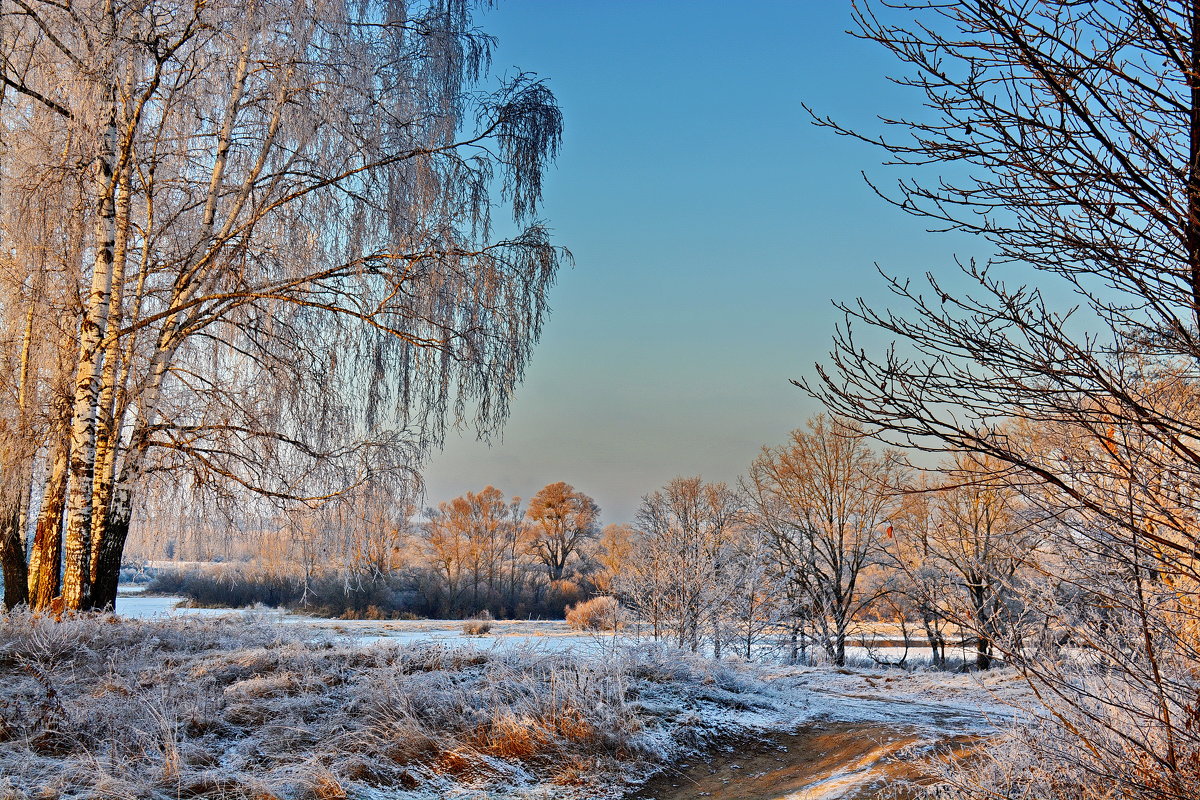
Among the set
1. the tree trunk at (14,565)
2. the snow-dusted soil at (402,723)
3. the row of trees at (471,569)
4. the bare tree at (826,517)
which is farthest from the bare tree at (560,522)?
the snow-dusted soil at (402,723)

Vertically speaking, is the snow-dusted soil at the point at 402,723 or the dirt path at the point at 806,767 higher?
the snow-dusted soil at the point at 402,723

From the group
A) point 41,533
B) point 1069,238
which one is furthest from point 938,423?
point 41,533

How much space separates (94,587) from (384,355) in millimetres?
3935

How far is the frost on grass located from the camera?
4.00 metres

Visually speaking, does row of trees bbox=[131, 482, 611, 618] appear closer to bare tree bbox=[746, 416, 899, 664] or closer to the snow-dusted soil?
the snow-dusted soil

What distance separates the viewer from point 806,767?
5332 mm

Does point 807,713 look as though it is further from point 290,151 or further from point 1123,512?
point 290,151

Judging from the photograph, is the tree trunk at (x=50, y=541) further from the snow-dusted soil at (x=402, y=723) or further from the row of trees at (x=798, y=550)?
the row of trees at (x=798, y=550)

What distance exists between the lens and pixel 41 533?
8211 millimetres

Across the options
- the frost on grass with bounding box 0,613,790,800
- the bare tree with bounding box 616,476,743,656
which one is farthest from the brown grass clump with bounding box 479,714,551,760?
the bare tree with bounding box 616,476,743,656

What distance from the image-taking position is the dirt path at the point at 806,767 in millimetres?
4668

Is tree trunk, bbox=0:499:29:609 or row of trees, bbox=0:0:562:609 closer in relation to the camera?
row of trees, bbox=0:0:562:609

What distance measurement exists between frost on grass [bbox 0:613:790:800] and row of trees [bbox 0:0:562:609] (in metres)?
1.95

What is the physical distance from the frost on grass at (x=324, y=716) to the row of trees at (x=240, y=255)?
195 centimetres
